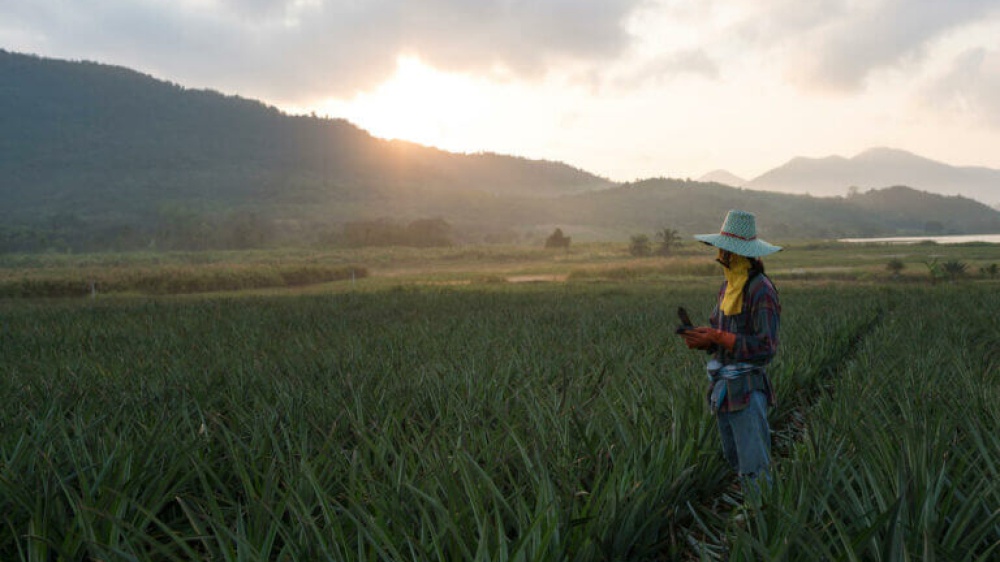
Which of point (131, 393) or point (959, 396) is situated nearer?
point (959, 396)

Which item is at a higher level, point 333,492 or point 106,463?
point 106,463

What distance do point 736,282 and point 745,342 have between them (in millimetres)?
370

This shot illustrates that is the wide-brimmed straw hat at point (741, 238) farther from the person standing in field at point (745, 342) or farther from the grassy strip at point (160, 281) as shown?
the grassy strip at point (160, 281)

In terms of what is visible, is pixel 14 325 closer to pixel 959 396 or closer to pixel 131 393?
pixel 131 393

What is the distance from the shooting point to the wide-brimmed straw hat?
3.45 metres

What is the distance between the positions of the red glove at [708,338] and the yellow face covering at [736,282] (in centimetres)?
25

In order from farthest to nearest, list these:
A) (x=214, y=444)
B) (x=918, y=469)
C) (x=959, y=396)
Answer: (x=959, y=396), (x=214, y=444), (x=918, y=469)

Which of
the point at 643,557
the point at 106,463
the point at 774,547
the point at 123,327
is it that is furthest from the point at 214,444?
the point at 123,327

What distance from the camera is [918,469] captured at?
3029 millimetres

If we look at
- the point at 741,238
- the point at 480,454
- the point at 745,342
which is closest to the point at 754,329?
the point at 745,342

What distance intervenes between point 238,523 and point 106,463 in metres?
1.32

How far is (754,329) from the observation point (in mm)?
3490

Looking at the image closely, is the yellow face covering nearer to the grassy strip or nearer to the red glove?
the red glove

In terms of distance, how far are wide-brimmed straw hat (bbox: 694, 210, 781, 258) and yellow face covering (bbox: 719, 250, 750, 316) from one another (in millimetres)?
88
